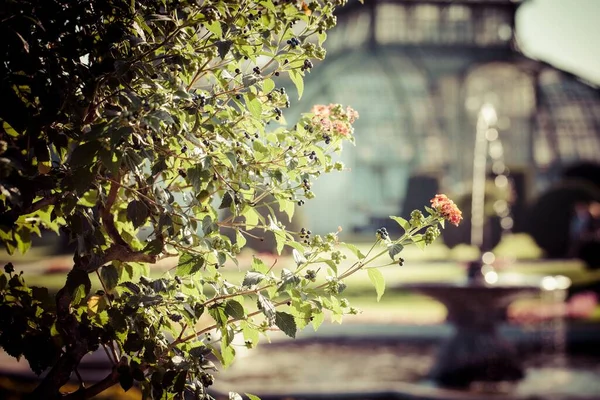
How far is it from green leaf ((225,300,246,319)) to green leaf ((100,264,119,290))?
1.31 ft

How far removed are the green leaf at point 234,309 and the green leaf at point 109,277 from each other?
15.7 inches

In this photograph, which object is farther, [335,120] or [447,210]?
[335,120]

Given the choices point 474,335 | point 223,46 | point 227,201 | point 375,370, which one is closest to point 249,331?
point 227,201

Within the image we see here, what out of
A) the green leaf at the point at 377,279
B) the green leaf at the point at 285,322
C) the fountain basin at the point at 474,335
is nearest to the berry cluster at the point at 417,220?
the green leaf at the point at 377,279

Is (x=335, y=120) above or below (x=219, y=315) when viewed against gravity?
above

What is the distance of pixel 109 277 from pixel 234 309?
1.47 ft

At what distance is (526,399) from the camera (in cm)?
726

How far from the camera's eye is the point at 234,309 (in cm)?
231

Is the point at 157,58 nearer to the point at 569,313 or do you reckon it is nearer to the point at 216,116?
the point at 216,116

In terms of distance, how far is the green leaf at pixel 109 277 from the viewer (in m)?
2.44

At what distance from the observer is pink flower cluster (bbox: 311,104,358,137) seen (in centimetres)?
254

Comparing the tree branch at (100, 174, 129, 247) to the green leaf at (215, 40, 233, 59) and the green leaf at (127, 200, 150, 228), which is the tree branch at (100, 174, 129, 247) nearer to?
the green leaf at (127, 200, 150, 228)

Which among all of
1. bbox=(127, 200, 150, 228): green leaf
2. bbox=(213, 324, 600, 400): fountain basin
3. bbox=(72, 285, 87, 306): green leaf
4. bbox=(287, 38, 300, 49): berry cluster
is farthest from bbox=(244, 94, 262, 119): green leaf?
bbox=(213, 324, 600, 400): fountain basin

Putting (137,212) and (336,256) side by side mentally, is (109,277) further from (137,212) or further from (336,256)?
(336,256)
